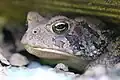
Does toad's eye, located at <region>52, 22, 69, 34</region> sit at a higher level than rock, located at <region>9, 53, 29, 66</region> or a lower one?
higher

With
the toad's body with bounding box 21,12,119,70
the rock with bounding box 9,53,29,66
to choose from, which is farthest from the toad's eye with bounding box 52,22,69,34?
the rock with bounding box 9,53,29,66

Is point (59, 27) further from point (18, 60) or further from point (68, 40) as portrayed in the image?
point (18, 60)

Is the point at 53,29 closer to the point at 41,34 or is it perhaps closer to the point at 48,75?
the point at 41,34

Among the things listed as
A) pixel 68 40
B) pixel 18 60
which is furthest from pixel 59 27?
pixel 18 60

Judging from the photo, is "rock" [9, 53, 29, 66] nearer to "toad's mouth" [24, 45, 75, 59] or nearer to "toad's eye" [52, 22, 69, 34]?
"toad's mouth" [24, 45, 75, 59]

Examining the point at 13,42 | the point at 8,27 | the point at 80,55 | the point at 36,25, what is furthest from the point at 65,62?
the point at 8,27

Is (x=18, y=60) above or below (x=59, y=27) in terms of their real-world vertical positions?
below
